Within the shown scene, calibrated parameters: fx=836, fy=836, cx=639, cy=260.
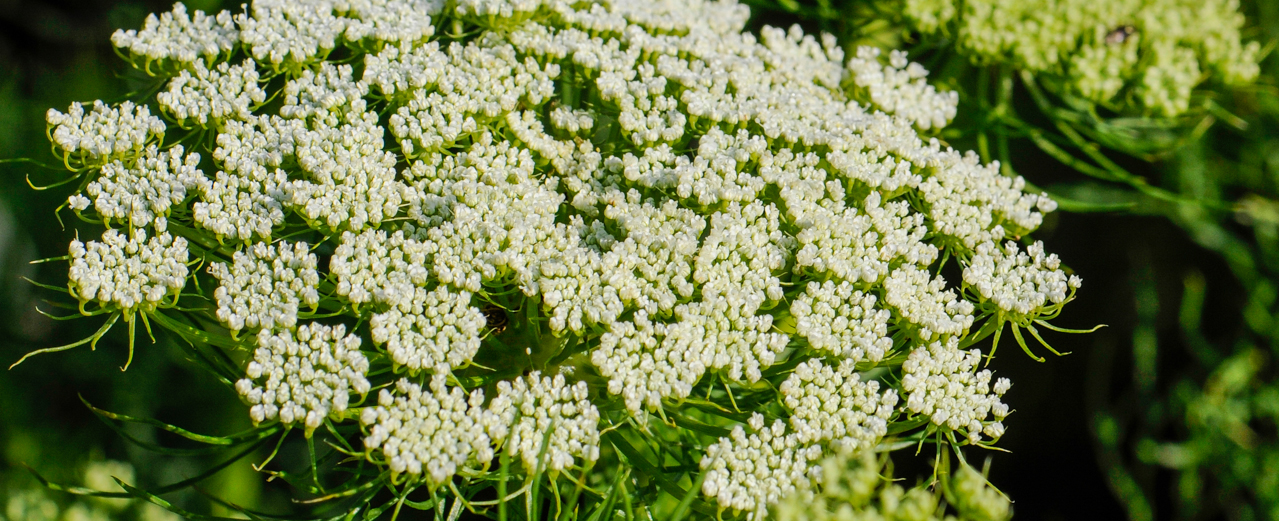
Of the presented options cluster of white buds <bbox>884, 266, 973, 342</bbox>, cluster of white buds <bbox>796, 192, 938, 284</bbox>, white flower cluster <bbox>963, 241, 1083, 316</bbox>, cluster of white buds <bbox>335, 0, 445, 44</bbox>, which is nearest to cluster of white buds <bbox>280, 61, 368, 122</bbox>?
cluster of white buds <bbox>335, 0, 445, 44</bbox>

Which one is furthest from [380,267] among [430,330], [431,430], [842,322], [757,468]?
[842,322]

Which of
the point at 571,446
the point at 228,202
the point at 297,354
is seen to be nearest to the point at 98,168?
the point at 228,202

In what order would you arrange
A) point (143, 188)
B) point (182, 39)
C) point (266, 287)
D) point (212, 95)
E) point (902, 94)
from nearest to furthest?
point (266, 287) < point (143, 188) < point (212, 95) < point (182, 39) < point (902, 94)

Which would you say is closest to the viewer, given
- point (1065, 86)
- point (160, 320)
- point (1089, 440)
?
point (160, 320)

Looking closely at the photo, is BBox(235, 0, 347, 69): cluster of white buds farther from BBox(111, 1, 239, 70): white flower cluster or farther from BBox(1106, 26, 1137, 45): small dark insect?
BBox(1106, 26, 1137, 45): small dark insect

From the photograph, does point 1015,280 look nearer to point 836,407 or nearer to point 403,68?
point 836,407

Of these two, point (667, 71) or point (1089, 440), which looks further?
point (1089, 440)

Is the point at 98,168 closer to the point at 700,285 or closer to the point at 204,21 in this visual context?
the point at 204,21
